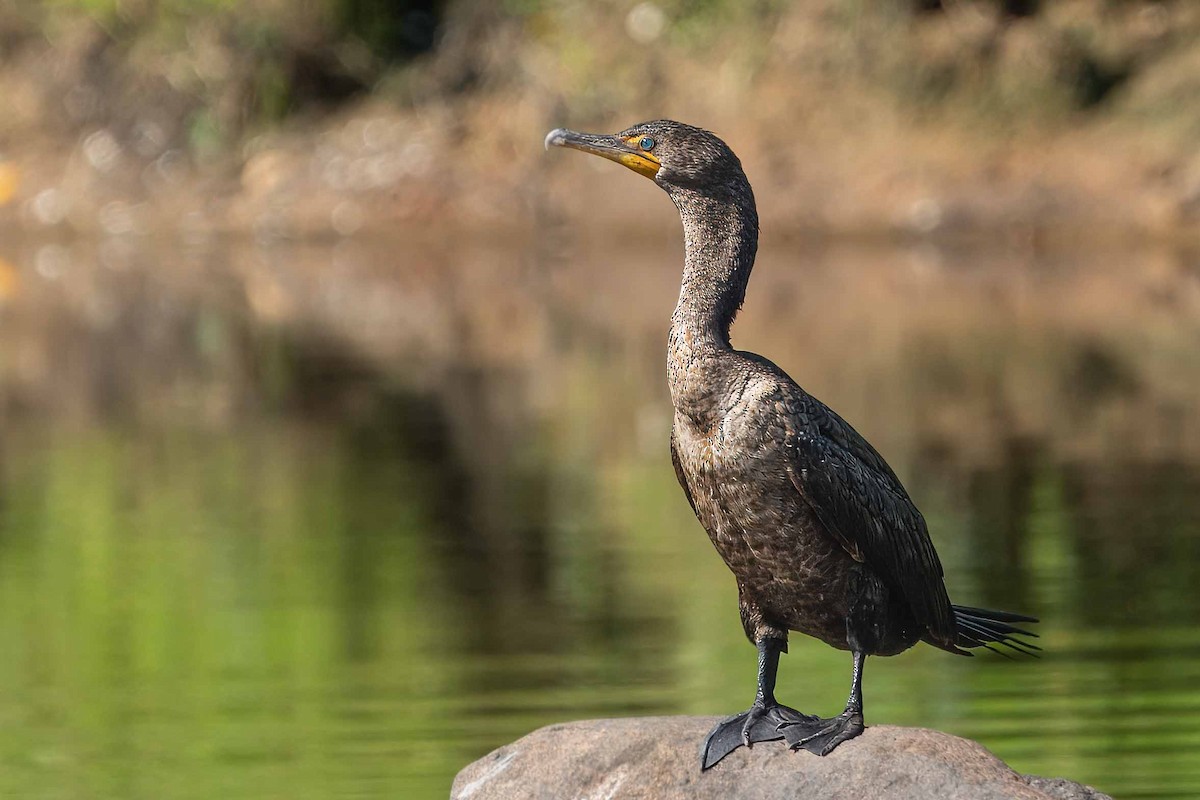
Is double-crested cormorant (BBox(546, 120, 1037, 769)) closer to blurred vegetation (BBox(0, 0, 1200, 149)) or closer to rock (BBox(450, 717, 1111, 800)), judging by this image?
rock (BBox(450, 717, 1111, 800))

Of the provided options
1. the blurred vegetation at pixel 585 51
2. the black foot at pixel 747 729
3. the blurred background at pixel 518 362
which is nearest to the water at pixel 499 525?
the blurred background at pixel 518 362

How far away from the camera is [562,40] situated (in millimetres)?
26469

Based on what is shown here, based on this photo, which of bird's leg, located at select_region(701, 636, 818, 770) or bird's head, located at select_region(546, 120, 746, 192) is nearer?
bird's head, located at select_region(546, 120, 746, 192)

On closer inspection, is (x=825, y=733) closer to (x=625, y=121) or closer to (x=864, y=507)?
(x=864, y=507)

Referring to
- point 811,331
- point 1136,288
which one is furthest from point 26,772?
point 1136,288

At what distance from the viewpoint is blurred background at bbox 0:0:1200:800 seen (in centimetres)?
793

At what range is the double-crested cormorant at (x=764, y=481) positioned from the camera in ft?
15.4

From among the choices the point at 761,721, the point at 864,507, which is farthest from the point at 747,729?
the point at 864,507

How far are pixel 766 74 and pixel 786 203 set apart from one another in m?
2.16

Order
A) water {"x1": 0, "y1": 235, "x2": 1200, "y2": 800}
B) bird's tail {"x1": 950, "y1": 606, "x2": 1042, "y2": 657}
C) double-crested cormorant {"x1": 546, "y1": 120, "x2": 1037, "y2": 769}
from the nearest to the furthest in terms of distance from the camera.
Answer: double-crested cormorant {"x1": 546, "y1": 120, "x2": 1037, "y2": 769}, bird's tail {"x1": 950, "y1": 606, "x2": 1042, "y2": 657}, water {"x1": 0, "y1": 235, "x2": 1200, "y2": 800}

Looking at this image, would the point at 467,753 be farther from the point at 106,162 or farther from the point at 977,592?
the point at 106,162

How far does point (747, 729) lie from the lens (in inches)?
195

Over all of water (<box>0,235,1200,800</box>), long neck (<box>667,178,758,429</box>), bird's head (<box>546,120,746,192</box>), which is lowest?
water (<box>0,235,1200,800</box>)

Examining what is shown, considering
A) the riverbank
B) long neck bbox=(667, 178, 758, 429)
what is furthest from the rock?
the riverbank
